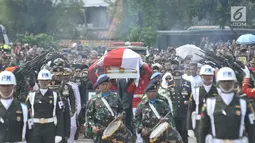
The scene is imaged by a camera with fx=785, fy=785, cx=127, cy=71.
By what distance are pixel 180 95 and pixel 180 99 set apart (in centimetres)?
13

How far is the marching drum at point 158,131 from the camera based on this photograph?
12.5m

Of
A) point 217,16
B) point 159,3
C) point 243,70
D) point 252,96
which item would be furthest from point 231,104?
point 159,3

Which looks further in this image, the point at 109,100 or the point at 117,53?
the point at 117,53

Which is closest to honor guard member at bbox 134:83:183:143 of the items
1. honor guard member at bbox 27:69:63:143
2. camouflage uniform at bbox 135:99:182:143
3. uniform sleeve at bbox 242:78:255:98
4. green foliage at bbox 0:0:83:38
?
camouflage uniform at bbox 135:99:182:143

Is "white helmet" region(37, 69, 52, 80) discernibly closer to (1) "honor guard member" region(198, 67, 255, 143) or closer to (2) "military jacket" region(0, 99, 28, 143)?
(2) "military jacket" region(0, 99, 28, 143)

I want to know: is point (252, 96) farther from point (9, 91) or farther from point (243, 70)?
point (9, 91)

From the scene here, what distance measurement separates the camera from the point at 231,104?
10586 millimetres

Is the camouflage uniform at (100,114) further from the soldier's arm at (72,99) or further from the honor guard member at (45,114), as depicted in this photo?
the soldier's arm at (72,99)

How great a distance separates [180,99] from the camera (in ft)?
54.4

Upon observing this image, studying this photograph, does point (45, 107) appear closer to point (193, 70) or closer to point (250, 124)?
point (193, 70)

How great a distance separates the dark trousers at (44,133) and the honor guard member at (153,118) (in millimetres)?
1963

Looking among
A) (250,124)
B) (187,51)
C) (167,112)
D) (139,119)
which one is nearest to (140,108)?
(139,119)

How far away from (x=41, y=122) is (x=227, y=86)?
15.1ft

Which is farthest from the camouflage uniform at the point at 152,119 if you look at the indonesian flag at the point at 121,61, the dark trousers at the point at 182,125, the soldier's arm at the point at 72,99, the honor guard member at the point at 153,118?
the indonesian flag at the point at 121,61
